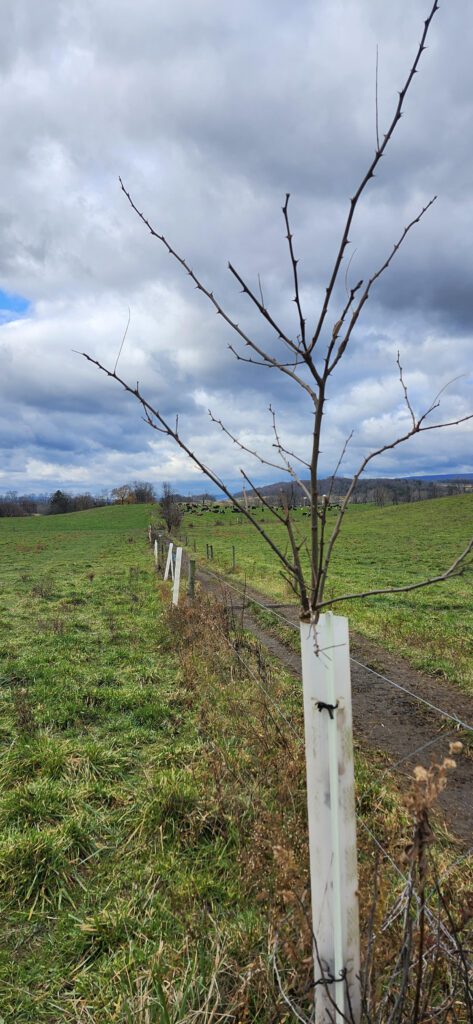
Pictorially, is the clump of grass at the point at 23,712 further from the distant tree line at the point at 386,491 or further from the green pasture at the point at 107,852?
the distant tree line at the point at 386,491

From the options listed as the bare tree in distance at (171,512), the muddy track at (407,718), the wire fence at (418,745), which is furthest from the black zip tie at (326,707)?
the bare tree in distance at (171,512)

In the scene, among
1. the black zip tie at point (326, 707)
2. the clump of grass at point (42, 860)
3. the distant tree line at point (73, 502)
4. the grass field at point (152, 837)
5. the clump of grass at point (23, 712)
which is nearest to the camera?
the black zip tie at point (326, 707)

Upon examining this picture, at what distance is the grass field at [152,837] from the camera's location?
2586 millimetres

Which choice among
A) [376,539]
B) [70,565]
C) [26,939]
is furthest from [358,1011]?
[376,539]

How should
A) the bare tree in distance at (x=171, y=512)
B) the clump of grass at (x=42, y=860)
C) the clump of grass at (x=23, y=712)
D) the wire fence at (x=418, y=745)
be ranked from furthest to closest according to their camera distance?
1. the bare tree in distance at (x=171, y=512)
2. the clump of grass at (x=23, y=712)
3. the clump of grass at (x=42, y=860)
4. the wire fence at (x=418, y=745)

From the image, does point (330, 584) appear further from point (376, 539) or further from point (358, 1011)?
point (376, 539)

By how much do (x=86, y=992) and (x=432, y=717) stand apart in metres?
5.07

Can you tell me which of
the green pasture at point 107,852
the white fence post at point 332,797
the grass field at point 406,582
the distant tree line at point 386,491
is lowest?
the grass field at point 406,582

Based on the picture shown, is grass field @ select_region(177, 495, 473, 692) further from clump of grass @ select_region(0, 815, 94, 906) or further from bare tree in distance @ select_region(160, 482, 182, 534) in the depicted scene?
bare tree in distance @ select_region(160, 482, 182, 534)

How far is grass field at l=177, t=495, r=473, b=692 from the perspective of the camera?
9248 millimetres

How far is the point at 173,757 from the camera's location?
502 centimetres

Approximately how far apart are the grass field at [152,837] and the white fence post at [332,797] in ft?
0.51

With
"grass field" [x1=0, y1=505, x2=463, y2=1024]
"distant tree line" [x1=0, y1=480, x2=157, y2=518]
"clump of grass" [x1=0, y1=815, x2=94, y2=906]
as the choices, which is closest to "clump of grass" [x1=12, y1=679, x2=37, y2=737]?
"grass field" [x1=0, y1=505, x2=463, y2=1024]

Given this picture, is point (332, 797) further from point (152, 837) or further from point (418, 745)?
point (418, 745)
